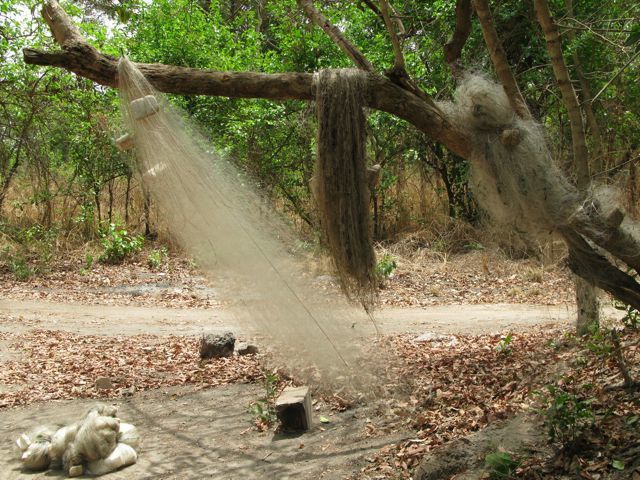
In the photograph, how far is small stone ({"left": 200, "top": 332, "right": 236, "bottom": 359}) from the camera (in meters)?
6.66

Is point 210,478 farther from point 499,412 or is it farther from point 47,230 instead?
point 47,230

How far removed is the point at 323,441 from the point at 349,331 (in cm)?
75

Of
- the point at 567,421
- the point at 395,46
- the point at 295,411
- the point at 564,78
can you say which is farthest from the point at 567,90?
the point at 295,411

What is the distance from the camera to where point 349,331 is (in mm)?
4629

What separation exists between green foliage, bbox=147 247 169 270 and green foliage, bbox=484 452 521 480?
10275 mm

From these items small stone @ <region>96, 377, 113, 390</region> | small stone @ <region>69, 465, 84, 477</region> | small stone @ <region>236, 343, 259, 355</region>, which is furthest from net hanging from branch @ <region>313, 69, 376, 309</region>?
small stone @ <region>96, 377, 113, 390</region>

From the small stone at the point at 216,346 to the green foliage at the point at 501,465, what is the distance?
3.93 m

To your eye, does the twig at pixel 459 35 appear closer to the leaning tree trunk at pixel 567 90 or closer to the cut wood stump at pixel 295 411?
the leaning tree trunk at pixel 567 90

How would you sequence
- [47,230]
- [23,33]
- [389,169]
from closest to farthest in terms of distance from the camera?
[23,33] < [389,169] < [47,230]

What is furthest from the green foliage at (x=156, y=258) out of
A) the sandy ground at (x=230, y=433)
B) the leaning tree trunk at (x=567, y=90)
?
the leaning tree trunk at (x=567, y=90)

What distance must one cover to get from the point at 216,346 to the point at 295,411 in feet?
→ 7.58

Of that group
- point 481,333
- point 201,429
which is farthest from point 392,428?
point 481,333

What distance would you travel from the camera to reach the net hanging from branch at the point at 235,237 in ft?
12.9

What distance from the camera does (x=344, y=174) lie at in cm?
372
